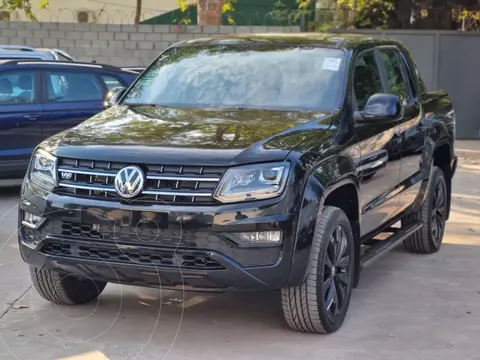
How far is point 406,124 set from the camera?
659 centimetres

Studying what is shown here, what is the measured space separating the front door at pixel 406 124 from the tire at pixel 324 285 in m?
1.37

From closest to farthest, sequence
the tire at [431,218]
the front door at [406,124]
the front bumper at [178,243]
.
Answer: the front bumper at [178,243]
the front door at [406,124]
the tire at [431,218]

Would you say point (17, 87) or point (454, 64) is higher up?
point (454, 64)

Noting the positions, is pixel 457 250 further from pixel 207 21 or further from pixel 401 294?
pixel 207 21

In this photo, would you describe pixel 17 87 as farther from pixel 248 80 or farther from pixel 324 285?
pixel 324 285

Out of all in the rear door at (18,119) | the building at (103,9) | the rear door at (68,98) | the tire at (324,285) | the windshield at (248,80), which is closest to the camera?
the tire at (324,285)

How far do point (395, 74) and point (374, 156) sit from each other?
1.36 meters

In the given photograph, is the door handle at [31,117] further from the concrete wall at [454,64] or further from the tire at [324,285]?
the concrete wall at [454,64]

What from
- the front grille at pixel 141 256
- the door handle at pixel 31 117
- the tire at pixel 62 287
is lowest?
the tire at pixel 62 287

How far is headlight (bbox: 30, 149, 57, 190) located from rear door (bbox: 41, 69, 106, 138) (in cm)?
499

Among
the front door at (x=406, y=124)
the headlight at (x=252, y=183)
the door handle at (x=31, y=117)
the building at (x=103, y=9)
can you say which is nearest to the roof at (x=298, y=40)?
the front door at (x=406, y=124)

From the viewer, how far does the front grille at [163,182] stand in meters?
4.61

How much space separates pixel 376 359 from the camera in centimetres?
486

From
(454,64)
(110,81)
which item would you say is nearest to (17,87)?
(110,81)
